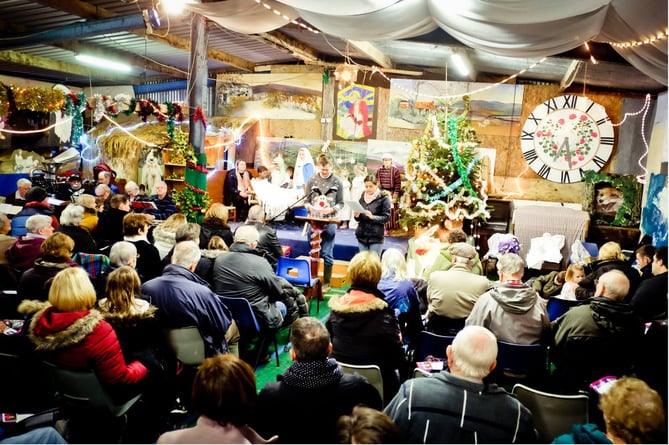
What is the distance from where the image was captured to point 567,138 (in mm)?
9586

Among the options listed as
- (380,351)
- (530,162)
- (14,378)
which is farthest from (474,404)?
(530,162)

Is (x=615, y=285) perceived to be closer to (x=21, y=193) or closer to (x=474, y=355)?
(x=474, y=355)

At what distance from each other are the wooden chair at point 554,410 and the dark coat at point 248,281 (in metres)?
2.19

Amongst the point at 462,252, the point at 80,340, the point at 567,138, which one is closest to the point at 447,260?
the point at 462,252

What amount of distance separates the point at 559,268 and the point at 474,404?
248 inches

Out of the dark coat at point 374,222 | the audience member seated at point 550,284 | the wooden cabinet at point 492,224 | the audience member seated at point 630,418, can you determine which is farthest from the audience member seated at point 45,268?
the wooden cabinet at point 492,224

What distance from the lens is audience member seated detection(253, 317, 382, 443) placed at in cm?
212

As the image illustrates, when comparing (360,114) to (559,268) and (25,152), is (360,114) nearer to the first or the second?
(559,268)

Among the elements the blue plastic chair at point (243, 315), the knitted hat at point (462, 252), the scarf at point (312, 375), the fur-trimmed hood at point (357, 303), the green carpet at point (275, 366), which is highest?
the knitted hat at point (462, 252)

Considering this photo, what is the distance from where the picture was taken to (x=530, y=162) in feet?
33.0

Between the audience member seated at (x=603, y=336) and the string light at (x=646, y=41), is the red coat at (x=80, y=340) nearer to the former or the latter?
the audience member seated at (x=603, y=336)

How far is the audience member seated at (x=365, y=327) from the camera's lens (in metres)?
3.05

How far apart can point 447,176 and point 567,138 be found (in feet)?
9.69

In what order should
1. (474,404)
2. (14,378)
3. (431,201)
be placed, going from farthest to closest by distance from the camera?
(431,201) → (14,378) → (474,404)
